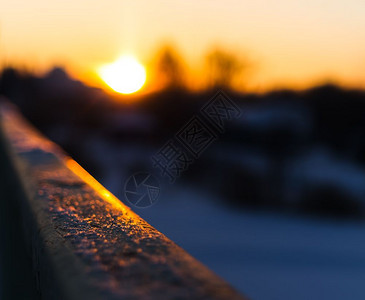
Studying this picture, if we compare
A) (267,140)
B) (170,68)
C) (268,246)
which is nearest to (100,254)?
(268,246)

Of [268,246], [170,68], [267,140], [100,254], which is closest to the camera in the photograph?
[100,254]

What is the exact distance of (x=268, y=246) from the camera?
11953 mm

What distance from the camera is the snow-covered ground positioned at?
8.27m

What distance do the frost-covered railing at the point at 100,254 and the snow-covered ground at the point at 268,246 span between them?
4444mm

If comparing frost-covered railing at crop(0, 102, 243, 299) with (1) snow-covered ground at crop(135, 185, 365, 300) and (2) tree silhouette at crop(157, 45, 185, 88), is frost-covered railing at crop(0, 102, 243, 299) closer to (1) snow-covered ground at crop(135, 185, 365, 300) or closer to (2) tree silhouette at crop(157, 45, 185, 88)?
(1) snow-covered ground at crop(135, 185, 365, 300)

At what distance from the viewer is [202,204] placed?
16.6 m

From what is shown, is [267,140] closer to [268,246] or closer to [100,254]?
[268,246]

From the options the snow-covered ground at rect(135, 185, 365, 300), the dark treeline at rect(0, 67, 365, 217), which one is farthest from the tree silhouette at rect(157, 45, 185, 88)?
the snow-covered ground at rect(135, 185, 365, 300)

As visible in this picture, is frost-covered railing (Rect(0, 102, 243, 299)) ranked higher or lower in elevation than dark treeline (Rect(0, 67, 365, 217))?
lower

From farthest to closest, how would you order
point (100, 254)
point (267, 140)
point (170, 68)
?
point (170, 68) < point (267, 140) < point (100, 254)

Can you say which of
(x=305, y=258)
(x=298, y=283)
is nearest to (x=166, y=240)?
(x=298, y=283)

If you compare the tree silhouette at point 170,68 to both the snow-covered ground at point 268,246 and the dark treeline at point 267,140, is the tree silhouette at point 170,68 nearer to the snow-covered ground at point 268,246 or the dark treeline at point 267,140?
the dark treeline at point 267,140

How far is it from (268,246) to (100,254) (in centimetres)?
1170

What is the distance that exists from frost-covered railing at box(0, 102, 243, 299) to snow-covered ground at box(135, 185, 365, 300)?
4444mm
